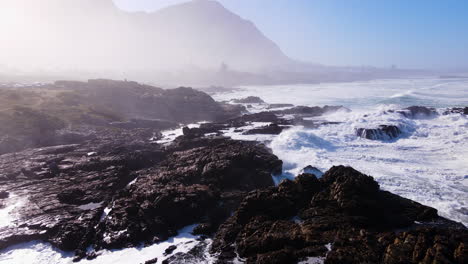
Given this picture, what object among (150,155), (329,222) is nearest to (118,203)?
(150,155)

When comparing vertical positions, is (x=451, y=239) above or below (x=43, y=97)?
below

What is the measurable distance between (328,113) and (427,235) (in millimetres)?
49342

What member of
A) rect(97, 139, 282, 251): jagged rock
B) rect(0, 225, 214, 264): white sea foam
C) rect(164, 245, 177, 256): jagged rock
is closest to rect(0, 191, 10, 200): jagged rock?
rect(0, 225, 214, 264): white sea foam

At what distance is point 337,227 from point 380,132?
92.6 ft

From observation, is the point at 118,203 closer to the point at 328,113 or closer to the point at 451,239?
the point at 451,239

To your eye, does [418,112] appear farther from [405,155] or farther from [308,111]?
[405,155]

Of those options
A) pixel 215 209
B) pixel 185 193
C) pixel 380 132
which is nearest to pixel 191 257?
pixel 215 209

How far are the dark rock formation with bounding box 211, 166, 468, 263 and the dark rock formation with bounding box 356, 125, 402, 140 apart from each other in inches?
866

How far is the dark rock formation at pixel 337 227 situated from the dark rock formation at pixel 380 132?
22.0 metres

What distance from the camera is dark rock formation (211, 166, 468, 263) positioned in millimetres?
11875

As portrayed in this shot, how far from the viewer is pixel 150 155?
1190 inches

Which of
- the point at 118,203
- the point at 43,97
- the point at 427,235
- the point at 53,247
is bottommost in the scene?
the point at 53,247

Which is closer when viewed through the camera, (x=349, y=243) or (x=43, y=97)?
(x=349, y=243)

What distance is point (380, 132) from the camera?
1531 inches
